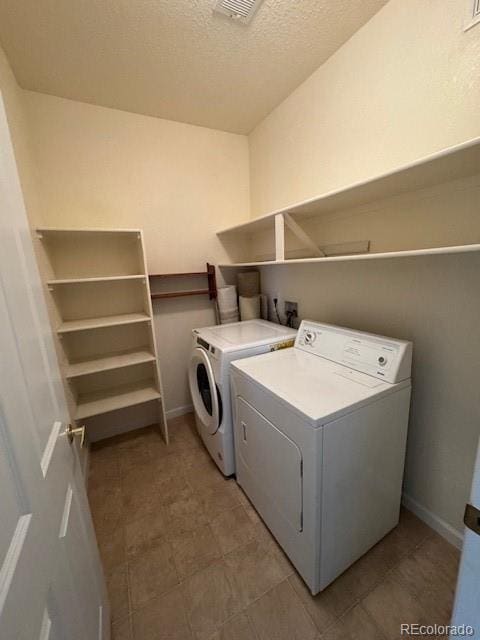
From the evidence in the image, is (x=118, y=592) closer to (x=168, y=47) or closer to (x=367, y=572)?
(x=367, y=572)

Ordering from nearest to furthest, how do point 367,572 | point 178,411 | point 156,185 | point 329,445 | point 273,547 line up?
1. point 329,445
2. point 367,572
3. point 273,547
4. point 156,185
5. point 178,411

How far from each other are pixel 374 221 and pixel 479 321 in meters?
0.74

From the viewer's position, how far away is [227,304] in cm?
256

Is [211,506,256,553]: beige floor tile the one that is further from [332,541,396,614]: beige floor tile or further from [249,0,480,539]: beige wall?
[249,0,480,539]: beige wall

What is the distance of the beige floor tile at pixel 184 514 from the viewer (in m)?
1.52

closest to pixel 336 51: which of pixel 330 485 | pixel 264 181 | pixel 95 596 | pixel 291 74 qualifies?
pixel 291 74

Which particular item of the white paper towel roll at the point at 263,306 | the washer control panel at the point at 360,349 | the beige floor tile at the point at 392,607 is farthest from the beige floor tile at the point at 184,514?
the white paper towel roll at the point at 263,306

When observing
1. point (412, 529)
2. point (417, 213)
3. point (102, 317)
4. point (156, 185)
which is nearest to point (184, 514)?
point (412, 529)

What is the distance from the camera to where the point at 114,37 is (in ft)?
4.58

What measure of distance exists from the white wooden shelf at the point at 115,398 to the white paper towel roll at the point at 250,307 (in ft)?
3.55

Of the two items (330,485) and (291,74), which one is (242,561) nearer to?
(330,485)

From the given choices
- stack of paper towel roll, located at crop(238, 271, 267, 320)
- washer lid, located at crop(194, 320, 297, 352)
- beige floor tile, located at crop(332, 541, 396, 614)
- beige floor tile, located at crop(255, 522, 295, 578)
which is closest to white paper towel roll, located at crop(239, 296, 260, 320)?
Result: stack of paper towel roll, located at crop(238, 271, 267, 320)

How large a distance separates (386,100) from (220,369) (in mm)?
1745

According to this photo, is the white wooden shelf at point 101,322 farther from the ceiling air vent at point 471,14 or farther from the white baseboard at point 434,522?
the ceiling air vent at point 471,14
